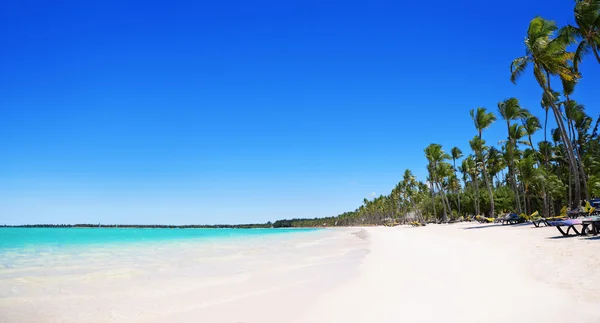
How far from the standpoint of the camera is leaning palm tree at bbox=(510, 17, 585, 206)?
1930cm

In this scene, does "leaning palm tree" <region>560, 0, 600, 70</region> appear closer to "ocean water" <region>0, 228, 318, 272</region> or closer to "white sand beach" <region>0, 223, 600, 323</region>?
"white sand beach" <region>0, 223, 600, 323</region>

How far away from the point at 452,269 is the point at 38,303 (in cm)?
876

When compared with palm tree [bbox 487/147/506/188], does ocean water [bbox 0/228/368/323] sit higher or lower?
lower

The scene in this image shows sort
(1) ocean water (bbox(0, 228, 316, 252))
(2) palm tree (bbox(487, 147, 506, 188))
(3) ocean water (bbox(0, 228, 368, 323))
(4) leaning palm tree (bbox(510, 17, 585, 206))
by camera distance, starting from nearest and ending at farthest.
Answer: (3) ocean water (bbox(0, 228, 368, 323)) → (4) leaning palm tree (bbox(510, 17, 585, 206)) → (1) ocean water (bbox(0, 228, 316, 252)) → (2) palm tree (bbox(487, 147, 506, 188))

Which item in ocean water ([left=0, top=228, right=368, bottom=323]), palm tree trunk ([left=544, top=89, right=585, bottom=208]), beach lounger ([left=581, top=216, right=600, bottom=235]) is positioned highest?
palm tree trunk ([left=544, top=89, right=585, bottom=208])

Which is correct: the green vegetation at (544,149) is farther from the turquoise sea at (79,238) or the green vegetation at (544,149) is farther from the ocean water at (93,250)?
the turquoise sea at (79,238)

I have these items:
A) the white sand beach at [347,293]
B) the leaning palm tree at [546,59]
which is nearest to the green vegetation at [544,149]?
the leaning palm tree at [546,59]

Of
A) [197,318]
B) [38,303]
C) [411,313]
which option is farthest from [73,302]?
[411,313]

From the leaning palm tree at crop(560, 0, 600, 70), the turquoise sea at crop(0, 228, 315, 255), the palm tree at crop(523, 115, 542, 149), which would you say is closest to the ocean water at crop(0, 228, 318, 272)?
the turquoise sea at crop(0, 228, 315, 255)

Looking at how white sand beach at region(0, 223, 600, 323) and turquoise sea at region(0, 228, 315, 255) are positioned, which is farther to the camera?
turquoise sea at region(0, 228, 315, 255)

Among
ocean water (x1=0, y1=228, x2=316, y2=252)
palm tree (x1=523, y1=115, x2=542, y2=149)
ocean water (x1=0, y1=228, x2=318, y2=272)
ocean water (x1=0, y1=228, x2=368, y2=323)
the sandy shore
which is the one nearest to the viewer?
the sandy shore

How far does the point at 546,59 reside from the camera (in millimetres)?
19812

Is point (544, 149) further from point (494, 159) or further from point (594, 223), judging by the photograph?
point (594, 223)

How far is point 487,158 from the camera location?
45.2 m
